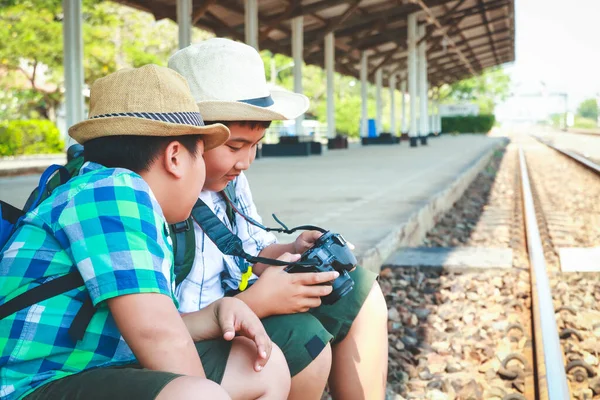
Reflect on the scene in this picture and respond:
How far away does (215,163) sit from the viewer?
1978 mm

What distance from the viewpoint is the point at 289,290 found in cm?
185

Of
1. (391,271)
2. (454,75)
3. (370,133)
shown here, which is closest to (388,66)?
(370,133)

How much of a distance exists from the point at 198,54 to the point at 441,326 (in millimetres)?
2294

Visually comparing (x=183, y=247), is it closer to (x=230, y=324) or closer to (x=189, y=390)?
(x=230, y=324)

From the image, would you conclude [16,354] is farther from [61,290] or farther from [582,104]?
[582,104]

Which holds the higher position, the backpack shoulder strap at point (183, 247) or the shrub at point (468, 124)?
the shrub at point (468, 124)

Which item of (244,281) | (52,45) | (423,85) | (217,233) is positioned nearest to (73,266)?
(217,233)

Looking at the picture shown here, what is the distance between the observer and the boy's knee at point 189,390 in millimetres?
1275

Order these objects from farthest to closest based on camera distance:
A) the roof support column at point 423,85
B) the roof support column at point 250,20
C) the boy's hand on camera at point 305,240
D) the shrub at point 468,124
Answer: the shrub at point 468,124, the roof support column at point 423,85, the roof support column at point 250,20, the boy's hand on camera at point 305,240

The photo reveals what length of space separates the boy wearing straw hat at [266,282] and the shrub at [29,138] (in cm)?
1577

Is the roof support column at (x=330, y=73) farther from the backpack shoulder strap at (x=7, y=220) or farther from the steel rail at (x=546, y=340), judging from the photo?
the backpack shoulder strap at (x=7, y=220)

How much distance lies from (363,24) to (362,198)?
15.3 metres

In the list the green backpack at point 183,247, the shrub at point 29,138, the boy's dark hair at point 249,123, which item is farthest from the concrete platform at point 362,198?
the shrub at point 29,138

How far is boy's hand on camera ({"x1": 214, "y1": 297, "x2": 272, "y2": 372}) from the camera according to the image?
1.59 m
